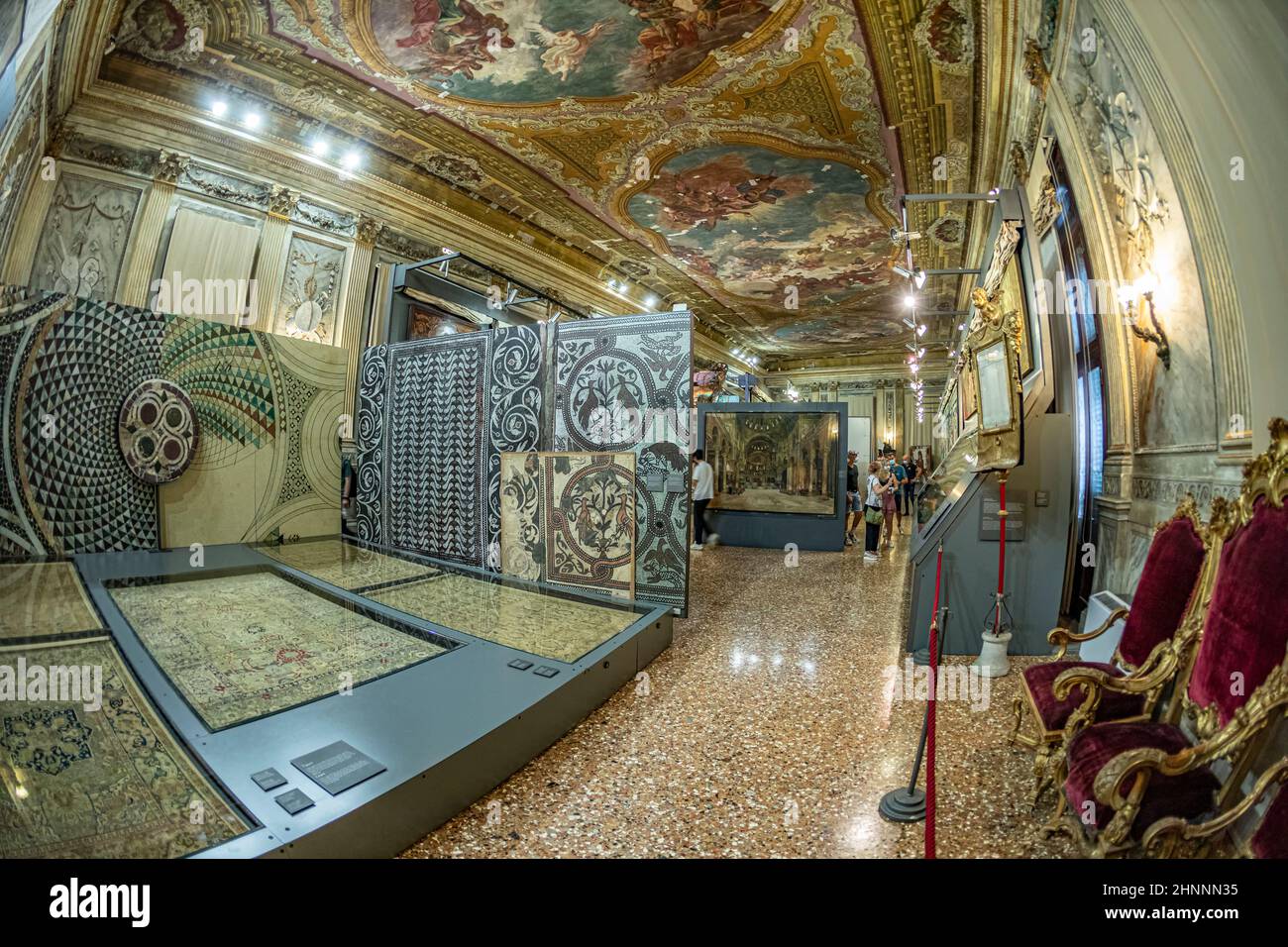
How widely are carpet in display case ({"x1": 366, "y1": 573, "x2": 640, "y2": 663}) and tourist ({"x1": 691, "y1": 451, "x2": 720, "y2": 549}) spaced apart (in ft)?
15.1

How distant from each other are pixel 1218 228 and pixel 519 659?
400 centimetres

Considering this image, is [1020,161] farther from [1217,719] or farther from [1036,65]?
[1217,719]

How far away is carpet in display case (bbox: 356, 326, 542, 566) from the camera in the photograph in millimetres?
5629

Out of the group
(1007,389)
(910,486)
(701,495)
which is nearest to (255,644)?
(1007,389)

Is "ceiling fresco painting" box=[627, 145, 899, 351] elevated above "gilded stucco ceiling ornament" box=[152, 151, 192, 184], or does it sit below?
above

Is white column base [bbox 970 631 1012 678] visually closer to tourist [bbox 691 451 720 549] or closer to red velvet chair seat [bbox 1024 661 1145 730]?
red velvet chair seat [bbox 1024 661 1145 730]

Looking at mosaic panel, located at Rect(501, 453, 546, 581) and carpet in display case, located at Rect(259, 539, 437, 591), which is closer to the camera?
carpet in display case, located at Rect(259, 539, 437, 591)

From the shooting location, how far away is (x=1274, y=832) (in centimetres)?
130

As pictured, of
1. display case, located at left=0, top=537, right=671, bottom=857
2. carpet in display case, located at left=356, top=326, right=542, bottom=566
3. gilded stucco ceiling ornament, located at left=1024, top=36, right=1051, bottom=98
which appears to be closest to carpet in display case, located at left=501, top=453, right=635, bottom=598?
carpet in display case, located at left=356, top=326, right=542, bottom=566

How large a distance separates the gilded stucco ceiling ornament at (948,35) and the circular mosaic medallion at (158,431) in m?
8.75

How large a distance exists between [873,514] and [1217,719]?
693 centimetres

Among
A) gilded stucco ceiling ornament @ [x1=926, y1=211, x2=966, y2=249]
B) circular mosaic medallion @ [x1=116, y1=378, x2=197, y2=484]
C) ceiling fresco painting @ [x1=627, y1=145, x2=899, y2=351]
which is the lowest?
circular mosaic medallion @ [x1=116, y1=378, x2=197, y2=484]

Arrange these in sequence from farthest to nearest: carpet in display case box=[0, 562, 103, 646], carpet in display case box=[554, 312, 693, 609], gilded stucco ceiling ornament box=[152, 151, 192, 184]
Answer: gilded stucco ceiling ornament box=[152, 151, 192, 184] < carpet in display case box=[554, 312, 693, 609] < carpet in display case box=[0, 562, 103, 646]
